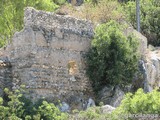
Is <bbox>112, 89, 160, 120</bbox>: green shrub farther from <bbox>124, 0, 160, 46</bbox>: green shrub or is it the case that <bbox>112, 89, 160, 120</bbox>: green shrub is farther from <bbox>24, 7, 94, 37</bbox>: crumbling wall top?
<bbox>124, 0, 160, 46</bbox>: green shrub

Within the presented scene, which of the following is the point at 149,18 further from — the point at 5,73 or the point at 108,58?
the point at 5,73

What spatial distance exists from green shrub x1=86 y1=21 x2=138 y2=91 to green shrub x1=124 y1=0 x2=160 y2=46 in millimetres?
12862

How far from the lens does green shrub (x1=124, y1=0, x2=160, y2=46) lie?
33.4 metres

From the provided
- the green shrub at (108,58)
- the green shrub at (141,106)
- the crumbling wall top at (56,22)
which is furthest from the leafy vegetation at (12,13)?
the green shrub at (141,106)

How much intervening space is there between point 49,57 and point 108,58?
224 centimetres

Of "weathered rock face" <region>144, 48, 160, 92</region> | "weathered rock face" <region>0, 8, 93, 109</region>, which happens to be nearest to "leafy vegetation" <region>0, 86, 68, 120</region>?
"weathered rock face" <region>0, 8, 93, 109</region>

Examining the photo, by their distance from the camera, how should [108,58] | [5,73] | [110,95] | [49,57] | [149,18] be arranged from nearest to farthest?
[49,57]
[5,73]
[110,95]
[108,58]
[149,18]

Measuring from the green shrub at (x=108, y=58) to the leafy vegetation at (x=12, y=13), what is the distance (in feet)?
23.1

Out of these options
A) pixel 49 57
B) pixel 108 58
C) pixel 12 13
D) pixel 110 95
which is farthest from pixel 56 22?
pixel 12 13

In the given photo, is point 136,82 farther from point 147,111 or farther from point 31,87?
point 147,111

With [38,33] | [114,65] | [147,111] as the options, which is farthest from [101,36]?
[147,111]

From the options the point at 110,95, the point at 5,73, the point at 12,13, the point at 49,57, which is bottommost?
the point at 110,95

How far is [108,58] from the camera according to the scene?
66.7 ft

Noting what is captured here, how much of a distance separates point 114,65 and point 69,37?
1878 mm
